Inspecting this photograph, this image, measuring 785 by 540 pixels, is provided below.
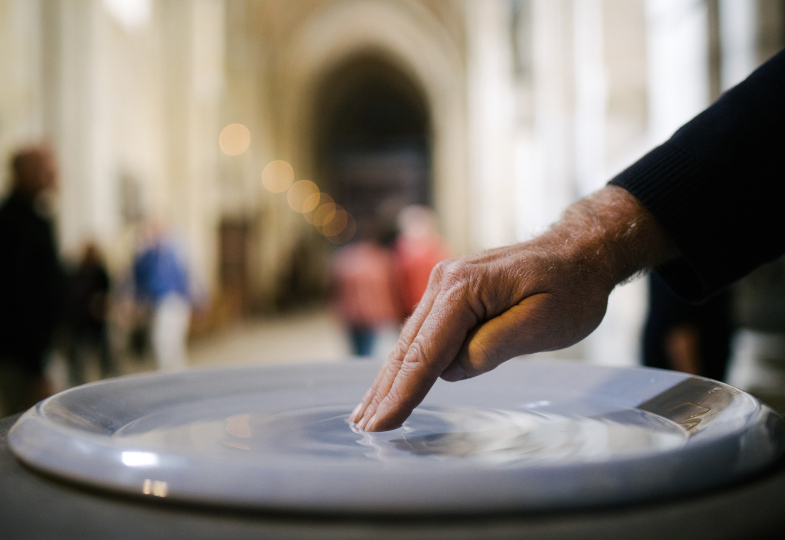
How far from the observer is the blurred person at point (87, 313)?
18.9ft

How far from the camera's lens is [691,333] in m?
2.31

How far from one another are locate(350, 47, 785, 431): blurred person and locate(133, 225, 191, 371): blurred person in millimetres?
6124

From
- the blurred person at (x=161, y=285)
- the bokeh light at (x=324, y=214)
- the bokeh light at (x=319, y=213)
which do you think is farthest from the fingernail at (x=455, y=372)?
the bokeh light at (x=324, y=214)

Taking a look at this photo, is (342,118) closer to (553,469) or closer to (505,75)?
(505,75)

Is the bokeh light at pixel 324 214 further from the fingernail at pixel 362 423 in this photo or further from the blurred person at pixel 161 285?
the fingernail at pixel 362 423

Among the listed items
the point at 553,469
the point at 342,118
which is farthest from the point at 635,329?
the point at 342,118

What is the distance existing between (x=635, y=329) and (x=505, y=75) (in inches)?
307

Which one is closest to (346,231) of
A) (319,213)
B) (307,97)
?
(319,213)

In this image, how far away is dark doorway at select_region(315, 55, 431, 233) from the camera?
27031 mm

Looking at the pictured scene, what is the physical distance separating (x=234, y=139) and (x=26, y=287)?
12045 millimetres

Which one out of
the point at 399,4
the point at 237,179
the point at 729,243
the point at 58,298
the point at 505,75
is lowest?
the point at 58,298

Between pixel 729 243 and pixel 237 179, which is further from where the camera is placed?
pixel 237 179

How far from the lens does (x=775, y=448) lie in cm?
50

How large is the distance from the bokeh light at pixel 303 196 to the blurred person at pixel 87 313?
14.4m
